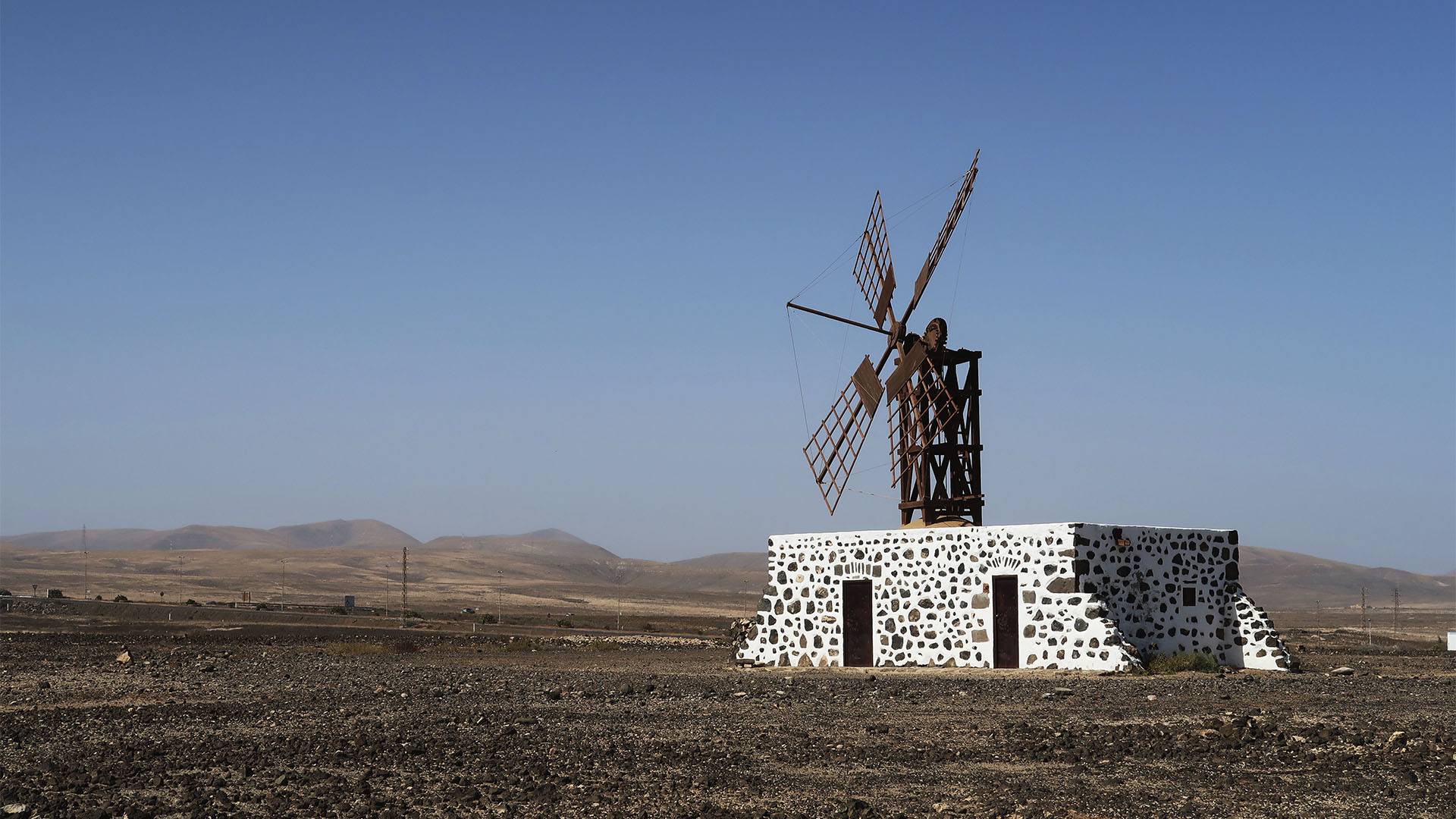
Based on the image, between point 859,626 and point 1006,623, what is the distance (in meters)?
2.83

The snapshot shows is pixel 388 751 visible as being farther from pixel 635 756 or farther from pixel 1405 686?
pixel 1405 686

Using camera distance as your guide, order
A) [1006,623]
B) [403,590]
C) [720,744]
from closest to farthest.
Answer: [720,744] < [1006,623] < [403,590]

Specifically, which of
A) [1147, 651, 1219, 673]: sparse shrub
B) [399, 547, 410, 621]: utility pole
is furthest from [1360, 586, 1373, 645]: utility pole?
[399, 547, 410, 621]: utility pole

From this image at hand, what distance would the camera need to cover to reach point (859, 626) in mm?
21812

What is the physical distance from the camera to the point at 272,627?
39656 millimetres

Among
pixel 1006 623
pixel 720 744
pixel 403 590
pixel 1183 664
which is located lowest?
pixel 403 590

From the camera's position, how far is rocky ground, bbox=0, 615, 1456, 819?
805 centimetres

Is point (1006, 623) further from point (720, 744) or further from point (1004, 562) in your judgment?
point (720, 744)

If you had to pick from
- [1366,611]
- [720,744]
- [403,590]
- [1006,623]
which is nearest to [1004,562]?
[1006,623]

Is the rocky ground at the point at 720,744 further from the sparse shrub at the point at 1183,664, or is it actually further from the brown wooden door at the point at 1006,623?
the brown wooden door at the point at 1006,623

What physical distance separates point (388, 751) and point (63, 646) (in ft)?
62.7

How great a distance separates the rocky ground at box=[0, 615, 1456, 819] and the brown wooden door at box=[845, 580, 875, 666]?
2.79m

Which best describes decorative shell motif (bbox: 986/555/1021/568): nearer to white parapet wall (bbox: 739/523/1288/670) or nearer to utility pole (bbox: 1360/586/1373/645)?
white parapet wall (bbox: 739/523/1288/670)

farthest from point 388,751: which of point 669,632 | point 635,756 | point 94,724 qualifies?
point 669,632
